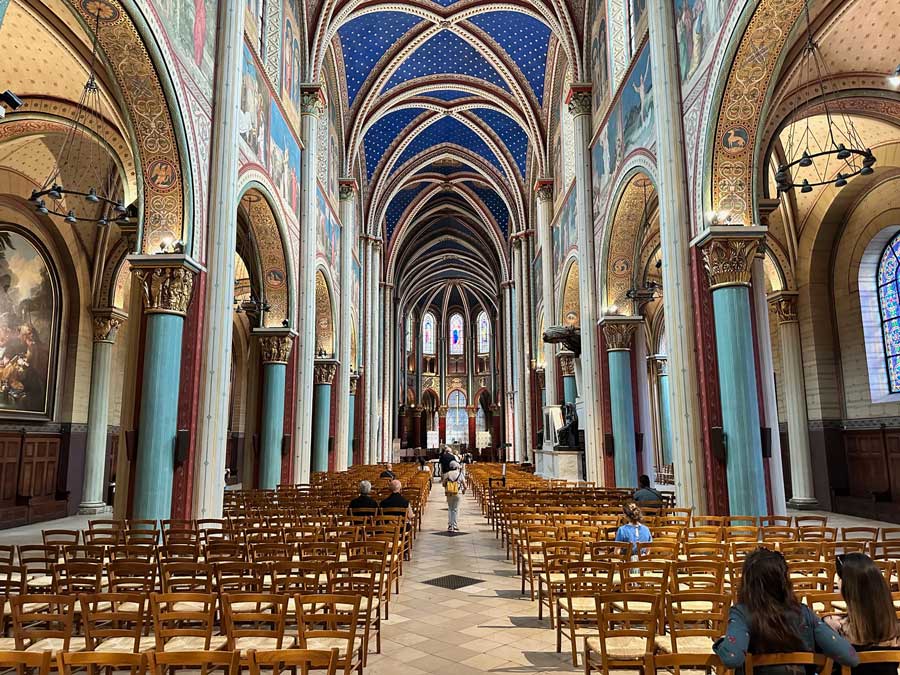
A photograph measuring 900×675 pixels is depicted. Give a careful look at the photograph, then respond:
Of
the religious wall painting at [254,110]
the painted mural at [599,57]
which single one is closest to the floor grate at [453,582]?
the religious wall painting at [254,110]

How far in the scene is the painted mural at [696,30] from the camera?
31.5 feet

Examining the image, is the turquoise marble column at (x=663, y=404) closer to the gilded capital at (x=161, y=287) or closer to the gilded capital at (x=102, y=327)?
the gilded capital at (x=102, y=327)

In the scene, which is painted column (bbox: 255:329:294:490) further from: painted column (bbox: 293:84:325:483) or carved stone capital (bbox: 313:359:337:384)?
carved stone capital (bbox: 313:359:337:384)

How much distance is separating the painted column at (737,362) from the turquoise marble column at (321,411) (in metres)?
15.1

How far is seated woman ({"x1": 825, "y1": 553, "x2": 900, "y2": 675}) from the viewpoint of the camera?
2.70 m

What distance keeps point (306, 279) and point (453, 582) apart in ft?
38.2

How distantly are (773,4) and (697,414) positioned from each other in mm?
6019

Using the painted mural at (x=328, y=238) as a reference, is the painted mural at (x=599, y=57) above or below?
above

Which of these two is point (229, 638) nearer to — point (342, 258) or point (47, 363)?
point (47, 363)

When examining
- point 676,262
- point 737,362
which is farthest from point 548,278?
point 737,362

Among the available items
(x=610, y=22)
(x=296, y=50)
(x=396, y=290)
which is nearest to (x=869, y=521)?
(x=610, y=22)

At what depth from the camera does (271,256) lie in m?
16.0

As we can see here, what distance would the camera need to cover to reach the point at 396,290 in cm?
4719

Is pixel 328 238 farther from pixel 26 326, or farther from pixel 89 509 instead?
pixel 89 509
